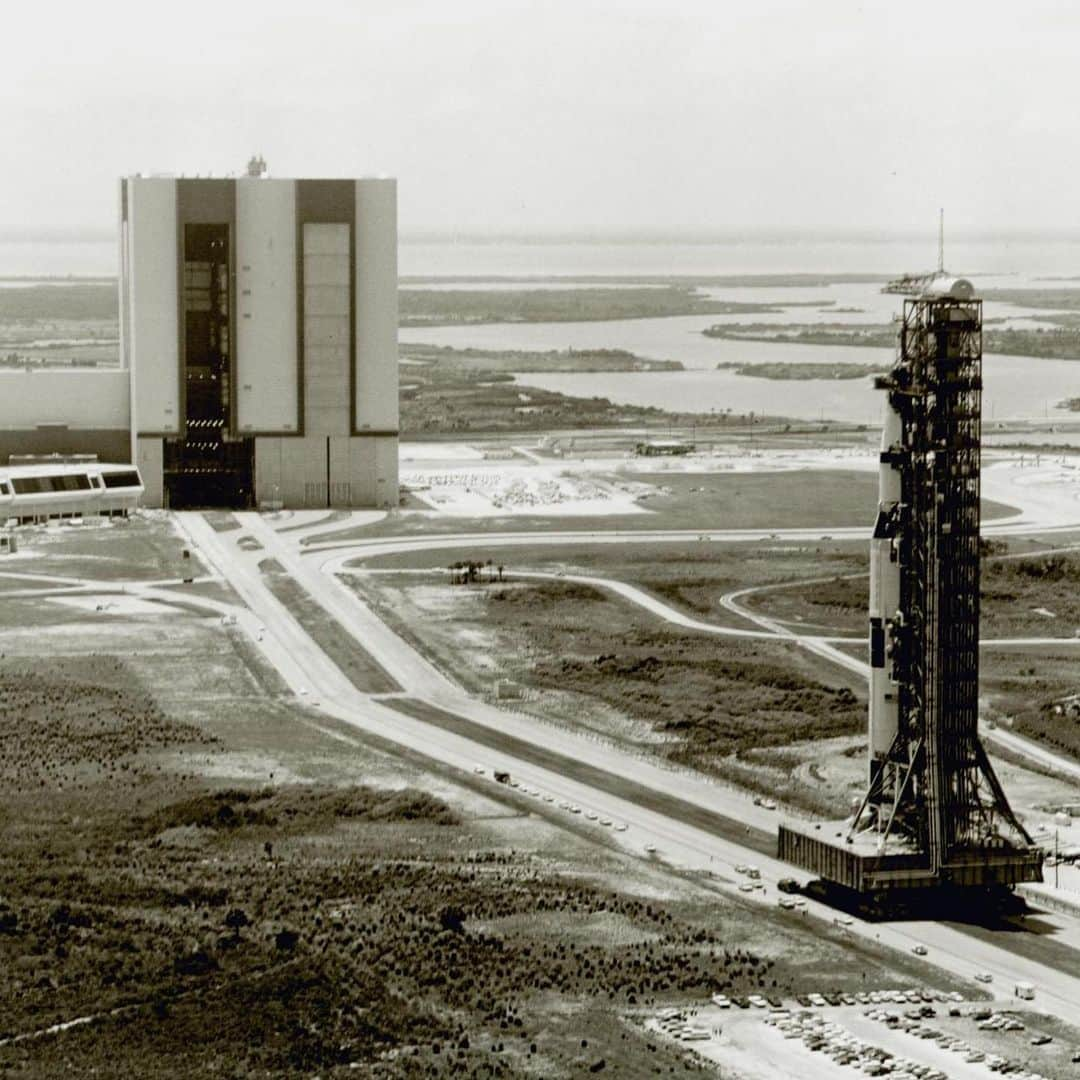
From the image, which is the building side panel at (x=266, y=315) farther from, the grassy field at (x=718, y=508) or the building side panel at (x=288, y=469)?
the grassy field at (x=718, y=508)

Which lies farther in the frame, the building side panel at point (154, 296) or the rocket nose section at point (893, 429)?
the building side panel at point (154, 296)

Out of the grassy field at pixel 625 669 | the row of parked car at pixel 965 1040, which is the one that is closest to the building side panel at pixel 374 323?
Answer: the grassy field at pixel 625 669

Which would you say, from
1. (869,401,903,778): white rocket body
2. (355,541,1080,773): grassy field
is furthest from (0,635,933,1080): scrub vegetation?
(355,541,1080,773): grassy field

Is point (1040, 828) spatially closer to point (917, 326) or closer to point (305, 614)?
point (917, 326)

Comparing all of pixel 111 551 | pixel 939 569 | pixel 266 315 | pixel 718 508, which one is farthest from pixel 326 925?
pixel 718 508

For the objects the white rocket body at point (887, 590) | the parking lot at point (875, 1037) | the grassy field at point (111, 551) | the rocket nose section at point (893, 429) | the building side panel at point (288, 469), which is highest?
the rocket nose section at point (893, 429)

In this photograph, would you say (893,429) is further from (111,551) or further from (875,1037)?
(111,551)
